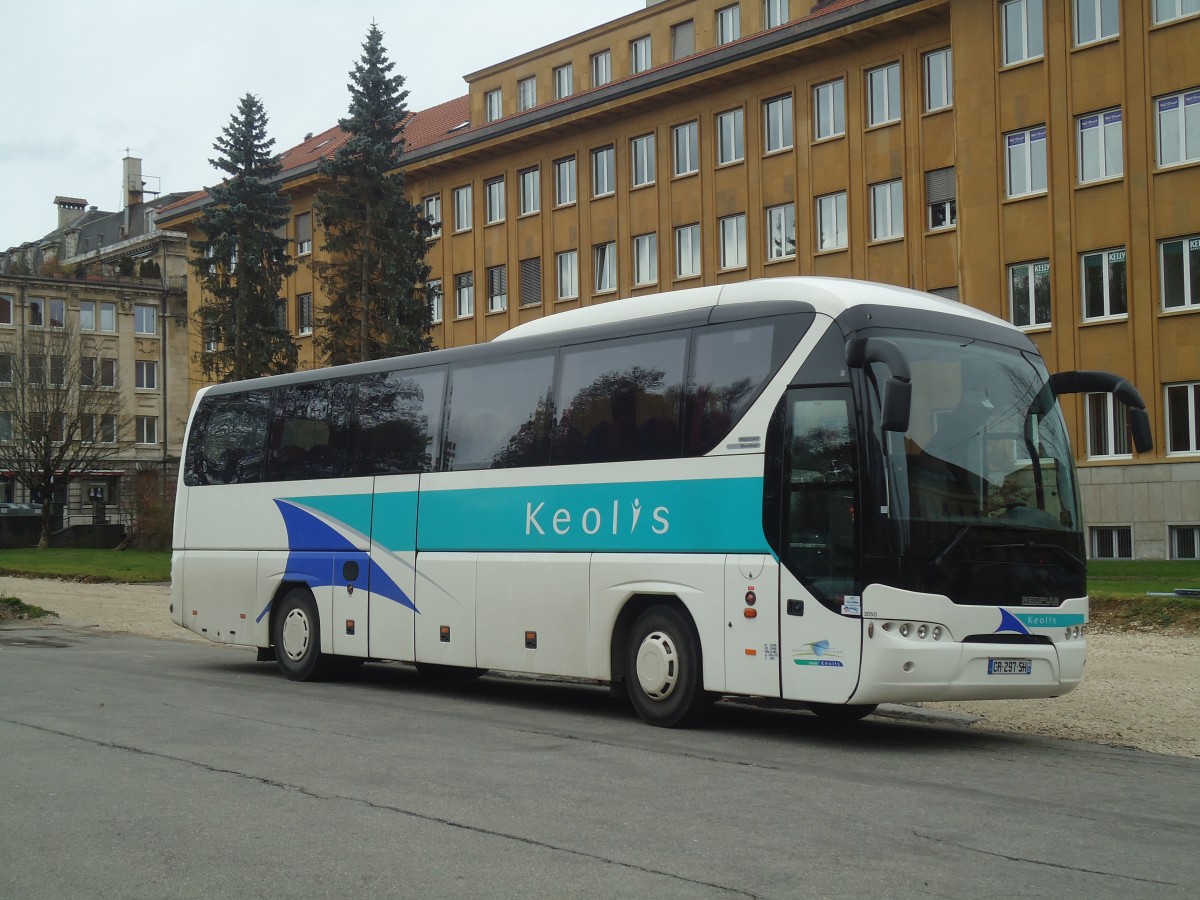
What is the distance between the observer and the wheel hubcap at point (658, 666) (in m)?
12.2

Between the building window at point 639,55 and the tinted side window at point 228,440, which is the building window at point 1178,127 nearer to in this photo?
the building window at point 639,55

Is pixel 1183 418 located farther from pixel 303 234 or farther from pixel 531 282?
pixel 303 234

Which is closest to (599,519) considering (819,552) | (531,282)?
(819,552)

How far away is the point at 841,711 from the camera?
13.2 meters

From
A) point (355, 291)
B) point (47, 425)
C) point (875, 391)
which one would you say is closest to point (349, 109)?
point (355, 291)

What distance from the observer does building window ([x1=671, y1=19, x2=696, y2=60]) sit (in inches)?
1964

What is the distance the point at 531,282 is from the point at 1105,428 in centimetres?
2252

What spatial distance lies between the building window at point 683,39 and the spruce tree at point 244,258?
14.3 m

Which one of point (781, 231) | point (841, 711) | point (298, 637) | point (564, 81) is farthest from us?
point (564, 81)

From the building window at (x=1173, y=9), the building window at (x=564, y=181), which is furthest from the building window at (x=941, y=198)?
the building window at (x=564, y=181)

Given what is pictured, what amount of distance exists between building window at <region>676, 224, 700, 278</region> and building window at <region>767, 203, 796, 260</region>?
119 inches

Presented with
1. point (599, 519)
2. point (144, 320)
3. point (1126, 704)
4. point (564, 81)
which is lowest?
point (1126, 704)

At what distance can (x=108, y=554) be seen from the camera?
57.2 meters

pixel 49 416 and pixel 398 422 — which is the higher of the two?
pixel 49 416
